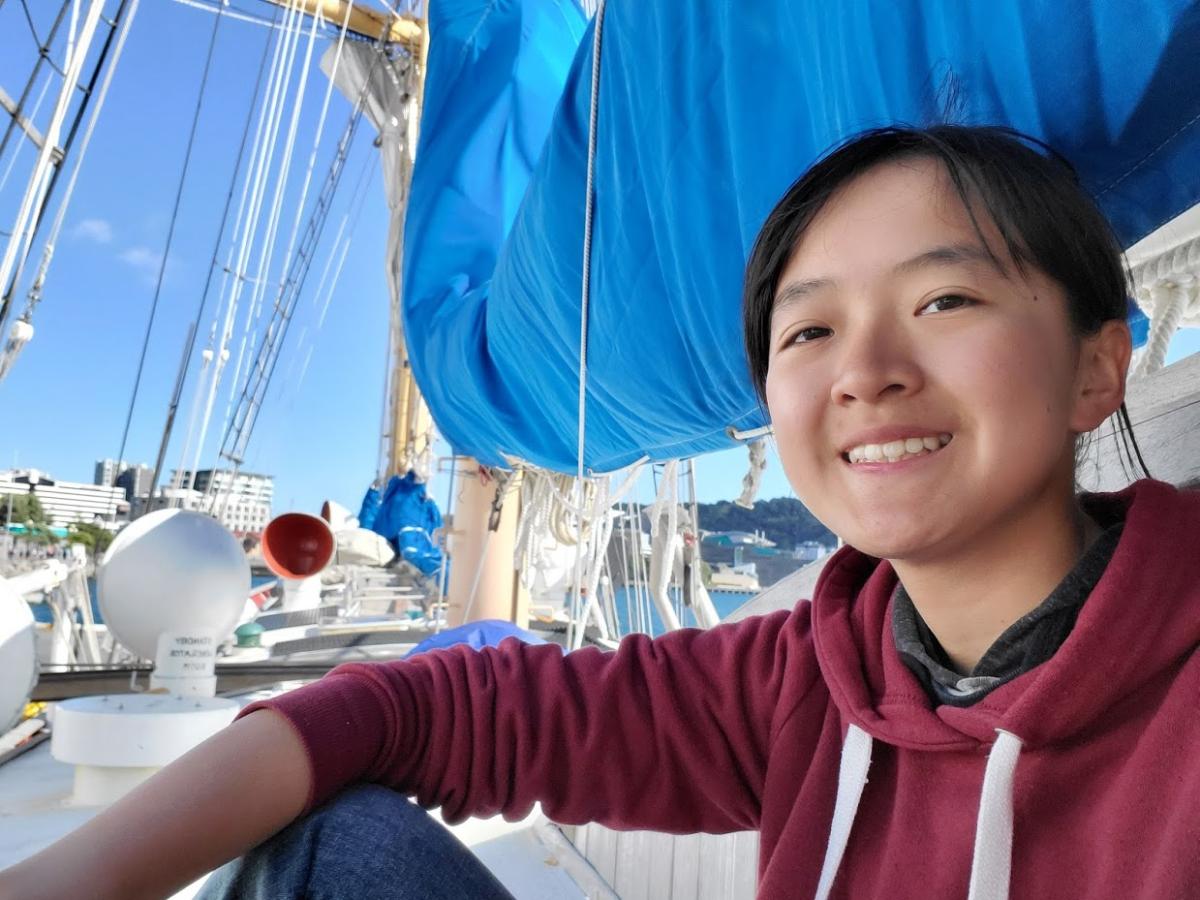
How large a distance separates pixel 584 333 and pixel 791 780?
0.65m

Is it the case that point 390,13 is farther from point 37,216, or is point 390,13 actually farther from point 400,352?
point 37,216

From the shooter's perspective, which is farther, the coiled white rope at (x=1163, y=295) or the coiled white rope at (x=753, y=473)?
the coiled white rope at (x=753, y=473)

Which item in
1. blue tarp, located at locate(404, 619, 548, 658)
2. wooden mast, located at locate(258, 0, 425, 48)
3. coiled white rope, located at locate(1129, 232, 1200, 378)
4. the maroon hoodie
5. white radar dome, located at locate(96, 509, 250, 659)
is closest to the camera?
the maroon hoodie

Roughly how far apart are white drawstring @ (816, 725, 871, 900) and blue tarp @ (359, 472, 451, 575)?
530 centimetres

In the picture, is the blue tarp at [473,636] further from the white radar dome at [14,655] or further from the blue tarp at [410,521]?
the blue tarp at [410,521]

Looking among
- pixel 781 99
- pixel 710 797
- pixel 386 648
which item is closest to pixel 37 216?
pixel 386 648

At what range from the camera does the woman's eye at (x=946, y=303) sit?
52cm

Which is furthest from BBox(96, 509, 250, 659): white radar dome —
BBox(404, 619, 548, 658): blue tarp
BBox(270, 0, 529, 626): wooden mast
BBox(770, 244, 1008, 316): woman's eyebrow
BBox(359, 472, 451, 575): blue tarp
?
BBox(359, 472, 451, 575): blue tarp

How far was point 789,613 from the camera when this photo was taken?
29.3 inches

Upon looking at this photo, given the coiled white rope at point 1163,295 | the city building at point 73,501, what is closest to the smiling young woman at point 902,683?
the coiled white rope at point 1163,295

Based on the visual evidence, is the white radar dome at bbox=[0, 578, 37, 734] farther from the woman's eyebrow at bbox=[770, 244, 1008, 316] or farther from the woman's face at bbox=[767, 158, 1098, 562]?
the woman's eyebrow at bbox=[770, 244, 1008, 316]

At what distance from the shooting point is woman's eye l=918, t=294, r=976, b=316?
20.6 inches

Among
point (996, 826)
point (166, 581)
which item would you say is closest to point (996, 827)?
point (996, 826)

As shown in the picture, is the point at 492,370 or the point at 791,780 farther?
the point at 492,370
